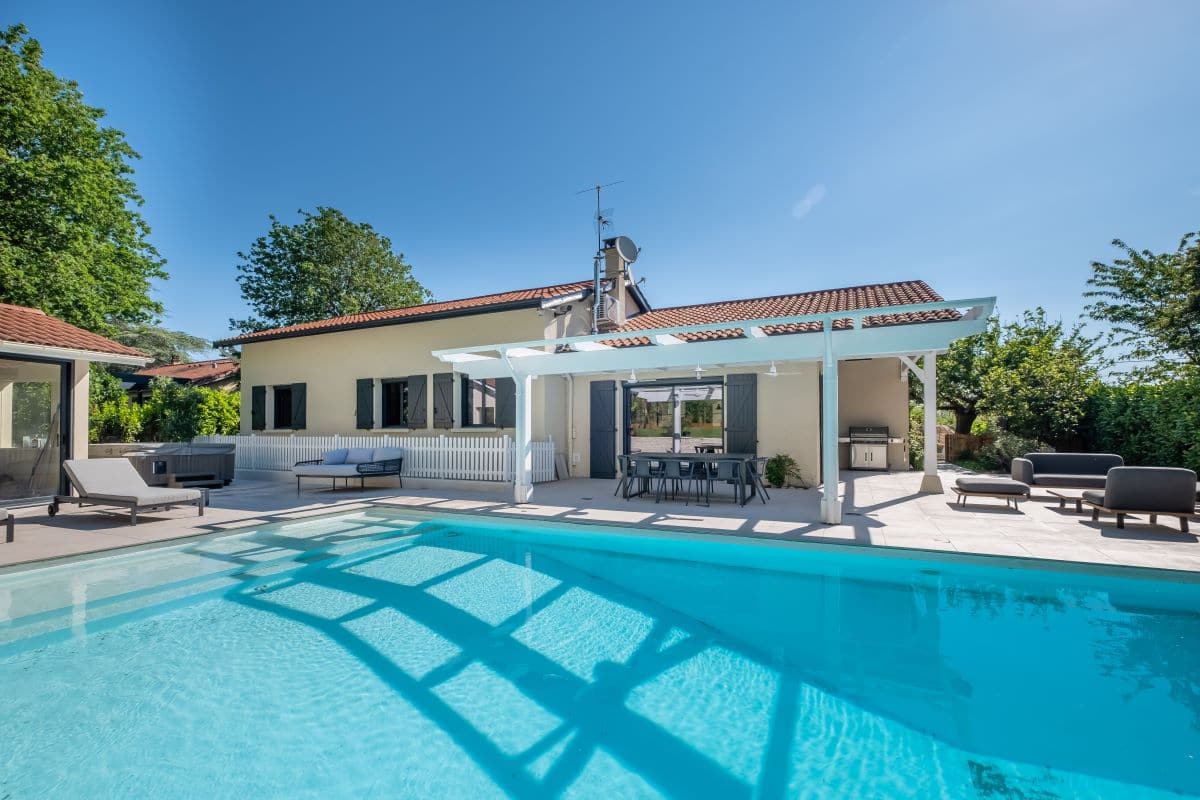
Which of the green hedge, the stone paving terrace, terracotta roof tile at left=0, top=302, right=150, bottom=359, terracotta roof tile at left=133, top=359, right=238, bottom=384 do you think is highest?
terracotta roof tile at left=133, top=359, right=238, bottom=384

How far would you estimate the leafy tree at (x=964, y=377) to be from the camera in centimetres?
2061

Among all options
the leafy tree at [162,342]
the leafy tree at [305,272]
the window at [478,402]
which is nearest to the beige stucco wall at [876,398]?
the window at [478,402]

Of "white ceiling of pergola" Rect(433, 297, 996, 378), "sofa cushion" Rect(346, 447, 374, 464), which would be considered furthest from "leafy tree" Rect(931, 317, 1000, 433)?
"sofa cushion" Rect(346, 447, 374, 464)

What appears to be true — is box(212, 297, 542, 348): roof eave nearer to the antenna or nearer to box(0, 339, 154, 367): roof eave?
the antenna

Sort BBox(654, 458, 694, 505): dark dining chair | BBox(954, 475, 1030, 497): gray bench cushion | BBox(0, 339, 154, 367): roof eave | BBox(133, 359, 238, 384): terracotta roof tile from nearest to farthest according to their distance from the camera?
BBox(954, 475, 1030, 497): gray bench cushion < BBox(0, 339, 154, 367): roof eave < BBox(654, 458, 694, 505): dark dining chair < BBox(133, 359, 238, 384): terracotta roof tile

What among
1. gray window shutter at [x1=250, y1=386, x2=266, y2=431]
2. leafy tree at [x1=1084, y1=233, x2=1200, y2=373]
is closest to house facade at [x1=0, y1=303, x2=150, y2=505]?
gray window shutter at [x1=250, y1=386, x2=266, y2=431]

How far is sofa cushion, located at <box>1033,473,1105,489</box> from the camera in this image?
905 cm

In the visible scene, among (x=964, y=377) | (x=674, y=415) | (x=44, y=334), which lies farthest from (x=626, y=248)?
(x=964, y=377)

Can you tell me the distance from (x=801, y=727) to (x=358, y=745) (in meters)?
2.67

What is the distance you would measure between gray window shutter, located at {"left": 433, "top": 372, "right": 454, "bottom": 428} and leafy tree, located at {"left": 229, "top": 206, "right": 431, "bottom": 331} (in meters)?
16.6

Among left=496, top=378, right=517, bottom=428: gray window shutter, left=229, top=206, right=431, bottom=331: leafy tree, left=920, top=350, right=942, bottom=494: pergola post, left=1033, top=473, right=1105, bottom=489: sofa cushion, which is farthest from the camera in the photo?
left=229, top=206, right=431, bottom=331: leafy tree

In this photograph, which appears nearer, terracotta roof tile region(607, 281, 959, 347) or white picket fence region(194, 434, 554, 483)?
terracotta roof tile region(607, 281, 959, 347)

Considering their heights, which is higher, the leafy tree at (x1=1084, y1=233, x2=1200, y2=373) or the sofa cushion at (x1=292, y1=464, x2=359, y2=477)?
the leafy tree at (x1=1084, y1=233, x2=1200, y2=373)

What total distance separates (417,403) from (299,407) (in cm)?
453
